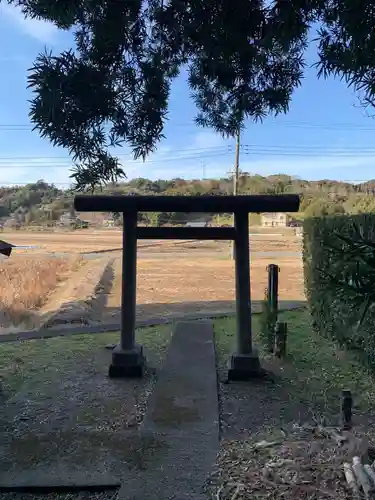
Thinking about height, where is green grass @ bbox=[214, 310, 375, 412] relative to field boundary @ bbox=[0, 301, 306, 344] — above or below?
above

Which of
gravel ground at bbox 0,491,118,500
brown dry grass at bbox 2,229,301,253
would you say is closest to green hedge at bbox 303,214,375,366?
gravel ground at bbox 0,491,118,500

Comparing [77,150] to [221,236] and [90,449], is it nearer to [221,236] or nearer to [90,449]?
[90,449]

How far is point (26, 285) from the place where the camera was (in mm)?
13695

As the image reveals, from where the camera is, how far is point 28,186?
43.4 meters

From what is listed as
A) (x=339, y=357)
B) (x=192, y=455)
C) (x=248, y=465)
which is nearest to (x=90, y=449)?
(x=192, y=455)

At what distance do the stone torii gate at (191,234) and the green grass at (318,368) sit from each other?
0.60 meters

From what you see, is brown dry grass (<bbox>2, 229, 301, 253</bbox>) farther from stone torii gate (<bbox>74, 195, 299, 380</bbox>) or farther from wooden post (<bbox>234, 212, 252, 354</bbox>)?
wooden post (<bbox>234, 212, 252, 354</bbox>)

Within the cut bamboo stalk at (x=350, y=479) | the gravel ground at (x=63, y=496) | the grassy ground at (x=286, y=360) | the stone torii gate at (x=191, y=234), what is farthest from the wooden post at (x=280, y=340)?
the gravel ground at (x=63, y=496)

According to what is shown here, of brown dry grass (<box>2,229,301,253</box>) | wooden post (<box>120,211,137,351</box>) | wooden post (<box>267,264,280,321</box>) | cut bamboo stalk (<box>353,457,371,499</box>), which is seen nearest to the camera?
cut bamboo stalk (<box>353,457,371,499</box>)

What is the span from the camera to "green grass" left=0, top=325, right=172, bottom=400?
217 inches

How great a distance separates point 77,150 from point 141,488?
194cm

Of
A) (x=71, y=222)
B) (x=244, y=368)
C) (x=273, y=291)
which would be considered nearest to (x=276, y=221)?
(x=71, y=222)

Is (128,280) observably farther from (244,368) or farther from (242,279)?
(244,368)

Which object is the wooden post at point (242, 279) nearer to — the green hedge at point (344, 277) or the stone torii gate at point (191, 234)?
the stone torii gate at point (191, 234)
